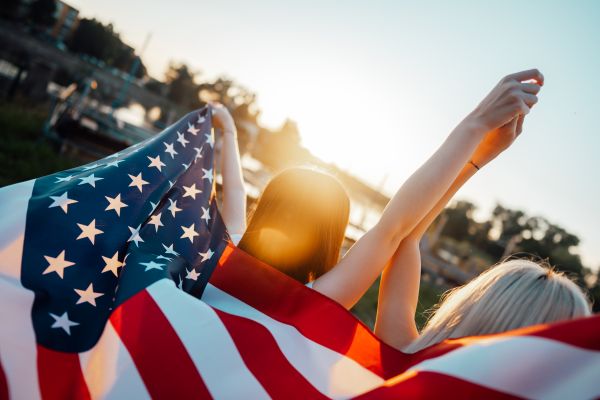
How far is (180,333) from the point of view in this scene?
1.35m

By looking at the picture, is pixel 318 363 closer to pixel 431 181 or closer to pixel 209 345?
pixel 209 345

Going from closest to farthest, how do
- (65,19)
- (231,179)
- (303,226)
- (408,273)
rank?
1. (408,273)
2. (303,226)
3. (231,179)
4. (65,19)

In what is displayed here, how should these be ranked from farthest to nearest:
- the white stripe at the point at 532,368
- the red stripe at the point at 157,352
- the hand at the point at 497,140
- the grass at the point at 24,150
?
the grass at the point at 24,150
the hand at the point at 497,140
the red stripe at the point at 157,352
the white stripe at the point at 532,368

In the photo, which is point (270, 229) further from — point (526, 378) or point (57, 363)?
point (526, 378)

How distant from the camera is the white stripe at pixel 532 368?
2.92 feet

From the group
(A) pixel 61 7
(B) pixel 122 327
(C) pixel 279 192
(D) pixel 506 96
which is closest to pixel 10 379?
(B) pixel 122 327

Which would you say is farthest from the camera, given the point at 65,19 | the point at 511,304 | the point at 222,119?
the point at 65,19

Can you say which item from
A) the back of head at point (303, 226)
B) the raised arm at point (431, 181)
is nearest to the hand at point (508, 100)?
the raised arm at point (431, 181)

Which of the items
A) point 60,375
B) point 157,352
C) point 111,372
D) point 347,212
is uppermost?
point 347,212

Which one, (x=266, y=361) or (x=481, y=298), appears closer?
(x=481, y=298)

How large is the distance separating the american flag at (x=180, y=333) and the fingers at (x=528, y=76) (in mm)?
1029

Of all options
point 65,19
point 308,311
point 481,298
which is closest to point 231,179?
point 308,311

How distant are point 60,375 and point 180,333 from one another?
0.49 metres

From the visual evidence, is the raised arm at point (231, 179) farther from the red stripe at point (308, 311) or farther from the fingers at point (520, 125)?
the fingers at point (520, 125)
